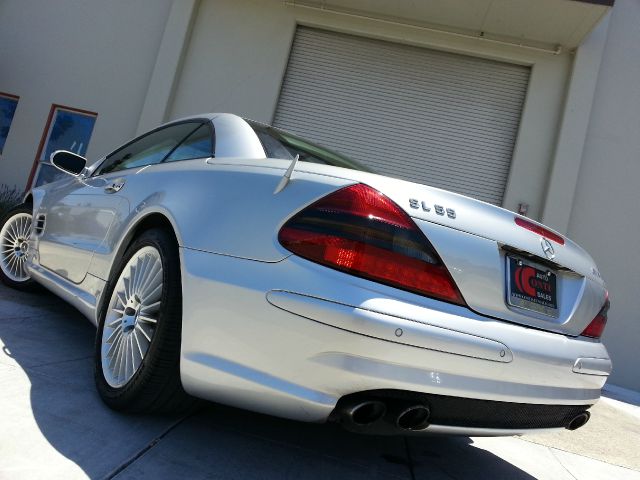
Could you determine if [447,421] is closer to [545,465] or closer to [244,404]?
[244,404]

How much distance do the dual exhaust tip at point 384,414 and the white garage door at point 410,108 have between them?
6.64m

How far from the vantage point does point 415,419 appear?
1601 millimetres

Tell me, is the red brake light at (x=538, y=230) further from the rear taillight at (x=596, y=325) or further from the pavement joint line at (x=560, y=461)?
the pavement joint line at (x=560, y=461)

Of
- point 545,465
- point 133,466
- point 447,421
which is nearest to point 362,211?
point 447,421

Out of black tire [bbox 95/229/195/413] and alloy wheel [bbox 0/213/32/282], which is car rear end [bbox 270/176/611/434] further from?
alloy wheel [bbox 0/213/32/282]

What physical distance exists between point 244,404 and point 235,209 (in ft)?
2.17

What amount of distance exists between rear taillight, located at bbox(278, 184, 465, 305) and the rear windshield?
0.54 m

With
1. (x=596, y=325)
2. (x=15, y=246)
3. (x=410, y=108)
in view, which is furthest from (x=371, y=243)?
(x=410, y=108)

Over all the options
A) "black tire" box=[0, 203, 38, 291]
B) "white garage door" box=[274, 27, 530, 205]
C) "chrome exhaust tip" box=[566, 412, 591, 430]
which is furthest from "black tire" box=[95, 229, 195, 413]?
"white garage door" box=[274, 27, 530, 205]

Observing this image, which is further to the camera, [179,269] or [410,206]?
[179,269]

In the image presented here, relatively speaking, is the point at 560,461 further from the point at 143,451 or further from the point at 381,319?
the point at 143,451

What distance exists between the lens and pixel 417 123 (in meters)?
8.05

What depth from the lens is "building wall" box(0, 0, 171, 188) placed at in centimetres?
873


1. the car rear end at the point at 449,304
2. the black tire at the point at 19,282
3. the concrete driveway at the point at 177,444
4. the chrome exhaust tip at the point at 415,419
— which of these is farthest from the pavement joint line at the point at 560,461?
the black tire at the point at 19,282
